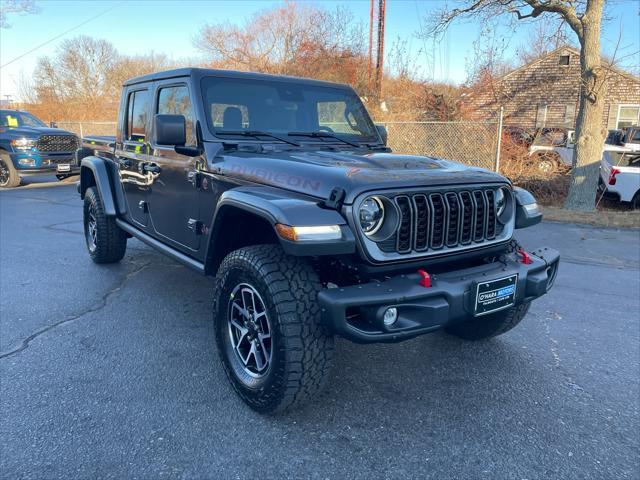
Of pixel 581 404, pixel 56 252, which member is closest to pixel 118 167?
pixel 56 252

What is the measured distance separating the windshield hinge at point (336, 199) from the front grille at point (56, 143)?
1240 centimetres

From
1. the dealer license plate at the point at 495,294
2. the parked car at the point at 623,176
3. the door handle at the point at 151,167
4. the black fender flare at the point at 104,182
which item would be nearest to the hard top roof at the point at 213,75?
the door handle at the point at 151,167

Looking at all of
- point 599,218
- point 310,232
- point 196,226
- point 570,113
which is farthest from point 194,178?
point 570,113

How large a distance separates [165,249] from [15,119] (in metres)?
11.7

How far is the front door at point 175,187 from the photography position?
3.61 meters

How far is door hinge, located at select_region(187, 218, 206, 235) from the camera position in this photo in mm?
3521

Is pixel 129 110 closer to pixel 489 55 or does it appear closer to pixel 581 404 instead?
pixel 581 404

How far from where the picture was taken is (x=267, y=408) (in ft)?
8.61

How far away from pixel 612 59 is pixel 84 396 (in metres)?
10.7

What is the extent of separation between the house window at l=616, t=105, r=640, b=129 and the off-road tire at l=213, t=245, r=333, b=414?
25.2 m

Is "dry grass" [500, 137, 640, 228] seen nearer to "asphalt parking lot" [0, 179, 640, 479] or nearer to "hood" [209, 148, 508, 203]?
"asphalt parking lot" [0, 179, 640, 479]

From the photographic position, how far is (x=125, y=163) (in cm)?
470

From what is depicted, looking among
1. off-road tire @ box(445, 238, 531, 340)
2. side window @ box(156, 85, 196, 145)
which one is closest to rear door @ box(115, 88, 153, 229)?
side window @ box(156, 85, 196, 145)

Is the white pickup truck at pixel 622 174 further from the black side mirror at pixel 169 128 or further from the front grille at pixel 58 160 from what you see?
the front grille at pixel 58 160
